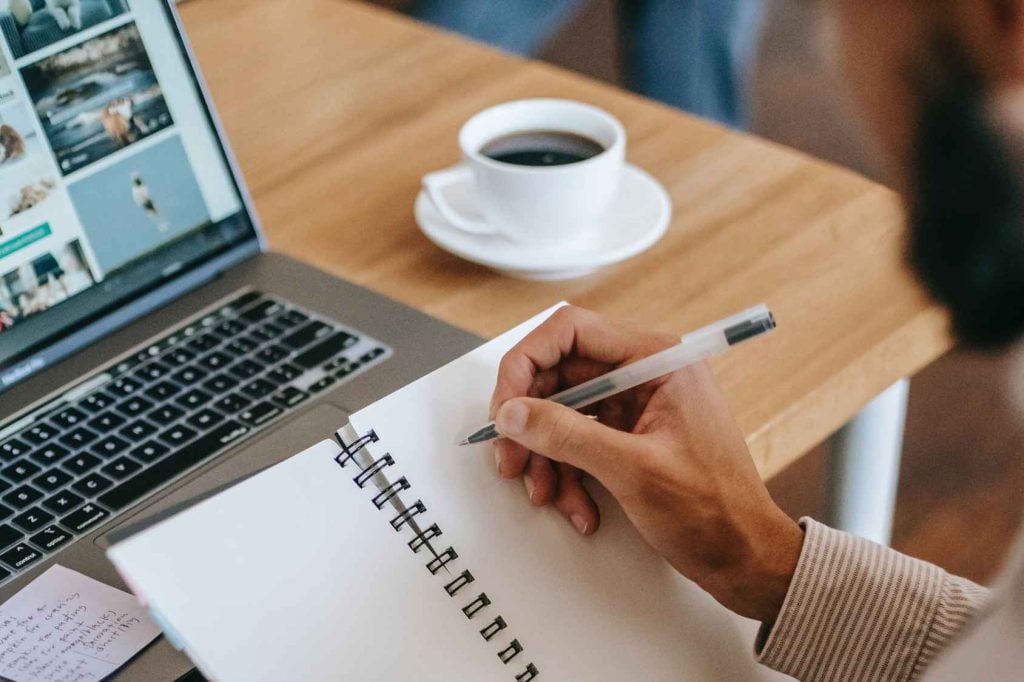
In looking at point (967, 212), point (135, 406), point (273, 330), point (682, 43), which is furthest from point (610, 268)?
point (682, 43)

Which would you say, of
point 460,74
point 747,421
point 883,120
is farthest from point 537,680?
point 460,74

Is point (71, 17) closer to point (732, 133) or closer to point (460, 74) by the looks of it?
point (460, 74)

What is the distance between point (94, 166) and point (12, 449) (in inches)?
8.3

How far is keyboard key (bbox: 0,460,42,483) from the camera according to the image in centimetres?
72

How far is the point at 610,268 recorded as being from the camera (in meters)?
0.88

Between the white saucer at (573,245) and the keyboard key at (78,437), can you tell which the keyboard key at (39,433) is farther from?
the white saucer at (573,245)

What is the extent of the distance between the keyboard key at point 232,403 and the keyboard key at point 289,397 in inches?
0.7

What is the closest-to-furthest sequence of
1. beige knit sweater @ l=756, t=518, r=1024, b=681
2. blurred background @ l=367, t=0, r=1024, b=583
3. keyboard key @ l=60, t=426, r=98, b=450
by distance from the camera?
beige knit sweater @ l=756, t=518, r=1024, b=681 → keyboard key @ l=60, t=426, r=98, b=450 → blurred background @ l=367, t=0, r=1024, b=583

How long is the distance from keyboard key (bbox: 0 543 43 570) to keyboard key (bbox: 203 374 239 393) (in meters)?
0.16

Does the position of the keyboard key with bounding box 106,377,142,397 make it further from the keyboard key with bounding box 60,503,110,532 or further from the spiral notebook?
the spiral notebook

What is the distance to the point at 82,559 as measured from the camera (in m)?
0.66

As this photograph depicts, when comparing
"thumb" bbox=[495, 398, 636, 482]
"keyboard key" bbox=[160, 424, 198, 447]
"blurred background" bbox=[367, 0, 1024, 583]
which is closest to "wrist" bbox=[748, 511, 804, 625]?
"thumb" bbox=[495, 398, 636, 482]

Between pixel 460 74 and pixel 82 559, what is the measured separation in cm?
65

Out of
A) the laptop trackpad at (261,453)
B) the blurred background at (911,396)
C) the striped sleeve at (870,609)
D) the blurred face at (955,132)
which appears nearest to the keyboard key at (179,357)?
the laptop trackpad at (261,453)
